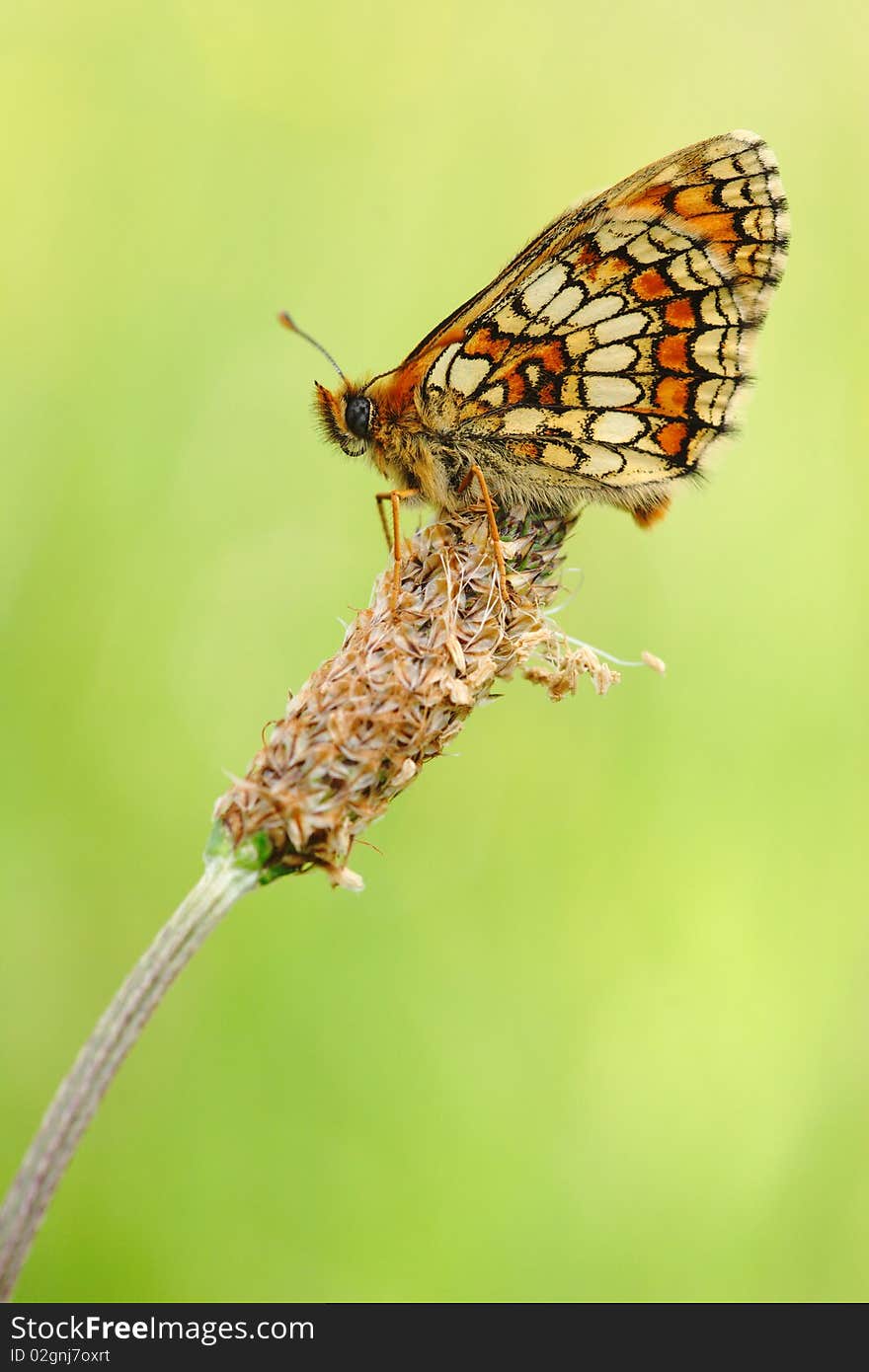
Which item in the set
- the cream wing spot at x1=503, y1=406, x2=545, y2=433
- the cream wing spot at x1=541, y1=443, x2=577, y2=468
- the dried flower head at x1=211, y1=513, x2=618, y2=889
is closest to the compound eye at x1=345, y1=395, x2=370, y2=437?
the cream wing spot at x1=503, y1=406, x2=545, y2=433

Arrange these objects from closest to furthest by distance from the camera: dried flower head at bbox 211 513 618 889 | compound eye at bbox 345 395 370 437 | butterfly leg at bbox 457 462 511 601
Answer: dried flower head at bbox 211 513 618 889
butterfly leg at bbox 457 462 511 601
compound eye at bbox 345 395 370 437

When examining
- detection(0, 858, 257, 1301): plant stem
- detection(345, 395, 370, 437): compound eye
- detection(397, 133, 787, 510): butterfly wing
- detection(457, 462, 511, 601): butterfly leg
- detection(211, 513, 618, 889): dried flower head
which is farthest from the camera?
detection(345, 395, 370, 437): compound eye

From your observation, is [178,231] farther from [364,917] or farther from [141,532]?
[364,917]

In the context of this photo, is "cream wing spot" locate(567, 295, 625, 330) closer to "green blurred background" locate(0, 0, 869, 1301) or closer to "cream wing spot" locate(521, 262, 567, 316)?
"cream wing spot" locate(521, 262, 567, 316)

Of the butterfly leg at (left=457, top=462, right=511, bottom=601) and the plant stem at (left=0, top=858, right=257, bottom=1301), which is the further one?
the butterfly leg at (left=457, top=462, right=511, bottom=601)

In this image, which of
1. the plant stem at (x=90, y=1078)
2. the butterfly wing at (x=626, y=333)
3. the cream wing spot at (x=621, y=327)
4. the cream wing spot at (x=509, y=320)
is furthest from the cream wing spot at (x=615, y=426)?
the plant stem at (x=90, y=1078)

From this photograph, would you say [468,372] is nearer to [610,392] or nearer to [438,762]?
[610,392]

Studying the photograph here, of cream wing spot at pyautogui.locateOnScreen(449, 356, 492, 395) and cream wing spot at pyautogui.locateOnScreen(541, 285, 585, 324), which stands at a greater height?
cream wing spot at pyautogui.locateOnScreen(541, 285, 585, 324)
